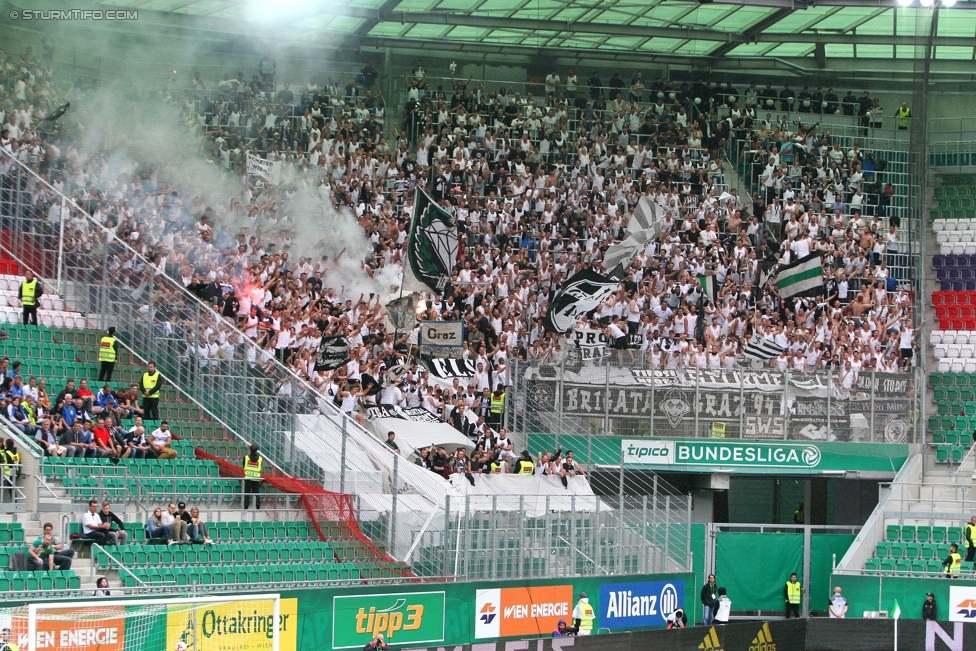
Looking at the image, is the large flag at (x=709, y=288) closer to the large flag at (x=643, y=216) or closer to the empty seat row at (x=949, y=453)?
the large flag at (x=643, y=216)

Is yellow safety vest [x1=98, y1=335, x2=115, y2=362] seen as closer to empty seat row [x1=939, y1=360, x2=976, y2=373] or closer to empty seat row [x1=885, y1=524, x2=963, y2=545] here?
empty seat row [x1=885, y1=524, x2=963, y2=545]

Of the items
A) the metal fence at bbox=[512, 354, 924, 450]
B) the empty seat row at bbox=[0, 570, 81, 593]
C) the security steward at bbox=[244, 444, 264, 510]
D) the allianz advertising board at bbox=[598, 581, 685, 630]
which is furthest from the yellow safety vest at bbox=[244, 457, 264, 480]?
the metal fence at bbox=[512, 354, 924, 450]

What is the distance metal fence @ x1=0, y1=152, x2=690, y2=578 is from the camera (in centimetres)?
2217

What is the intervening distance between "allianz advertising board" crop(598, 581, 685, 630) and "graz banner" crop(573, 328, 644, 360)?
17.9 feet

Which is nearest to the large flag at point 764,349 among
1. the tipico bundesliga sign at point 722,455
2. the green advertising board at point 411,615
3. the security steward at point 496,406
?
the tipico bundesliga sign at point 722,455

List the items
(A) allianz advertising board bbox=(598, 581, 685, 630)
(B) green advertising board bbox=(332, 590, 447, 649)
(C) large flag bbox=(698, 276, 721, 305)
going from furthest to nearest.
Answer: (C) large flag bbox=(698, 276, 721, 305), (A) allianz advertising board bbox=(598, 581, 685, 630), (B) green advertising board bbox=(332, 590, 447, 649)

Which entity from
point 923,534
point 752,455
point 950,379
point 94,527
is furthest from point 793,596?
point 94,527

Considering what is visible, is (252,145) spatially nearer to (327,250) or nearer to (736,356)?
(327,250)

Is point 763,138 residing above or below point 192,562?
above

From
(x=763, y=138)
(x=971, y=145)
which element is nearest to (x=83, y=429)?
(x=763, y=138)

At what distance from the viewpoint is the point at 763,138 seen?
38000 millimetres

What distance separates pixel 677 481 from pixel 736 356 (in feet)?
11.2

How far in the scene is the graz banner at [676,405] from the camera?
28.5 metres

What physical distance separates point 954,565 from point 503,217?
12967 millimetres
